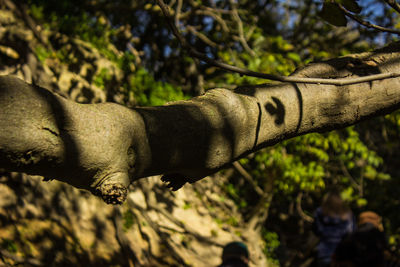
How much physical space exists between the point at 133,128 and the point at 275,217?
8786 mm

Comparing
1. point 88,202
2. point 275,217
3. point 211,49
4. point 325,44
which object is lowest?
point 275,217

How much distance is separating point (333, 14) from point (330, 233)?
4279 millimetres

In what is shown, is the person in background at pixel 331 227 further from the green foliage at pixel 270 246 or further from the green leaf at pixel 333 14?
the green leaf at pixel 333 14

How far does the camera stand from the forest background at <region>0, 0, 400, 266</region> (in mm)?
4523

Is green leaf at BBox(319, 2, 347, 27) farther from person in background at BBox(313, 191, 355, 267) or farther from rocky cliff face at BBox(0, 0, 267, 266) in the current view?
person in background at BBox(313, 191, 355, 267)

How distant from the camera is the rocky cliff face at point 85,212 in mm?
4109

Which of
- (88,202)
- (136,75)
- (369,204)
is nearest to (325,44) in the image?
(369,204)

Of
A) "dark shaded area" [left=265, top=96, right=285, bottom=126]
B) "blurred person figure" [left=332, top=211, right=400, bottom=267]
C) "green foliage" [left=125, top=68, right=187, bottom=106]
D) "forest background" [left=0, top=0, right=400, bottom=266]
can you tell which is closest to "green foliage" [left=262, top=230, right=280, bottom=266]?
"forest background" [left=0, top=0, right=400, bottom=266]

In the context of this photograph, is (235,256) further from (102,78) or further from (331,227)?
(102,78)

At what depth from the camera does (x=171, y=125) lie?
113 centimetres

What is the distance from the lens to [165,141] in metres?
1.11

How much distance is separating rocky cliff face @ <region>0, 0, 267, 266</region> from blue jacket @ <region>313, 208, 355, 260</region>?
1936 mm

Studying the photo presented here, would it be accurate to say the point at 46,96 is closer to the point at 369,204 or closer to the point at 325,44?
the point at 325,44

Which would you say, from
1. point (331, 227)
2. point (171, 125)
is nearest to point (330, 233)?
point (331, 227)
